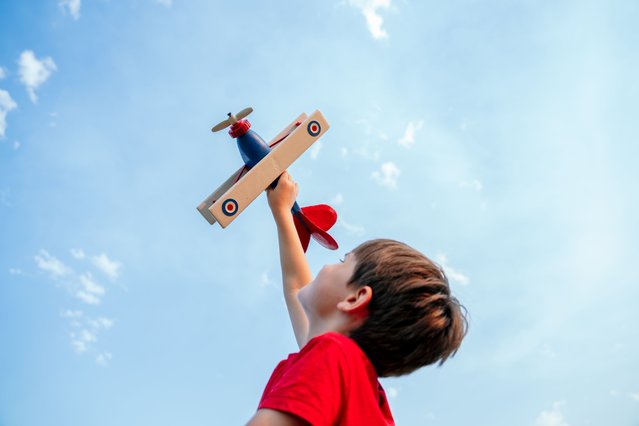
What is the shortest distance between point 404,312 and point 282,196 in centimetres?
75

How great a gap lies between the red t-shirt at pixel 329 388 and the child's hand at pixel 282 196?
2.55 ft

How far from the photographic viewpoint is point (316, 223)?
2.07 meters

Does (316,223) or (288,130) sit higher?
(288,130)

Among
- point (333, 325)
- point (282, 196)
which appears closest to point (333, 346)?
point (333, 325)

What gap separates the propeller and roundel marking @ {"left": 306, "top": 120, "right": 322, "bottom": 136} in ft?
0.74

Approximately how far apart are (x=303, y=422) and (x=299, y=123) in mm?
1373

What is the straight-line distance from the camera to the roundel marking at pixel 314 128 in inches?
79.3

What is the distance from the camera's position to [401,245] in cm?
147

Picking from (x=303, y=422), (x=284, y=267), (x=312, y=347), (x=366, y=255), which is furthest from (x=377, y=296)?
(x=284, y=267)

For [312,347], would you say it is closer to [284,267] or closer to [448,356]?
[448,356]

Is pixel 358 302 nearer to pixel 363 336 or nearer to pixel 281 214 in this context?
pixel 363 336

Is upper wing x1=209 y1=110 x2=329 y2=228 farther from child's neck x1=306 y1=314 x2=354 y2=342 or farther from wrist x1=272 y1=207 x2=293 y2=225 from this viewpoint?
child's neck x1=306 y1=314 x2=354 y2=342

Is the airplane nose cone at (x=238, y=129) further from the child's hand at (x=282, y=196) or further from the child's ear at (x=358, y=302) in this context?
the child's ear at (x=358, y=302)

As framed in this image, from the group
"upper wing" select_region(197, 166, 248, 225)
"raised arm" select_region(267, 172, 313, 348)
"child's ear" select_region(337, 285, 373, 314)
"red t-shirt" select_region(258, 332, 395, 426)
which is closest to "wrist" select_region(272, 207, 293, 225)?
"raised arm" select_region(267, 172, 313, 348)
